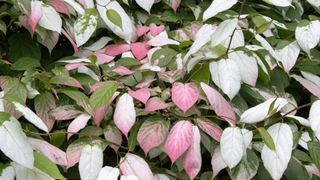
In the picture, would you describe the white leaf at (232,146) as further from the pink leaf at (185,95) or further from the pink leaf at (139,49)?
the pink leaf at (139,49)

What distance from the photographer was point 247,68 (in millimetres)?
1243

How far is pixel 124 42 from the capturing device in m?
1.51

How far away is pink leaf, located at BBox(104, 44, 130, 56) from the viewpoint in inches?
57.5

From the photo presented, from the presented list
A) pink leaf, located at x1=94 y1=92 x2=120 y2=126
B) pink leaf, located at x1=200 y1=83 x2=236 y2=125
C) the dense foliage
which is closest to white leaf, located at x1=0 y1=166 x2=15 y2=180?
the dense foliage

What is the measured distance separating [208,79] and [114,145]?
31 centimetres

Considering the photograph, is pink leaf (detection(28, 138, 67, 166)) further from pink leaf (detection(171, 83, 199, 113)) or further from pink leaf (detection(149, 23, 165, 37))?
pink leaf (detection(149, 23, 165, 37))

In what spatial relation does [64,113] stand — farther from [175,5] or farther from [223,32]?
[175,5]

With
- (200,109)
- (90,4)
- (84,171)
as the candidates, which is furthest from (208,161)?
(90,4)

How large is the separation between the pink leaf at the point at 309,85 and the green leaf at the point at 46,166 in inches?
30.9

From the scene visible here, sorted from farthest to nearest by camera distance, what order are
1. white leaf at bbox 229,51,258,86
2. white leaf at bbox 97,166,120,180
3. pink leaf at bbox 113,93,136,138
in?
white leaf at bbox 229,51,258,86, pink leaf at bbox 113,93,136,138, white leaf at bbox 97,166,120,180

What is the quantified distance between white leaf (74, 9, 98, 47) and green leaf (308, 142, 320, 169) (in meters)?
0.66

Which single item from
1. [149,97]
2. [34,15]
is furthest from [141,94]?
[34,15]

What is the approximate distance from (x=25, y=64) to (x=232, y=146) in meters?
0.58

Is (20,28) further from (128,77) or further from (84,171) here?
(84,171)
